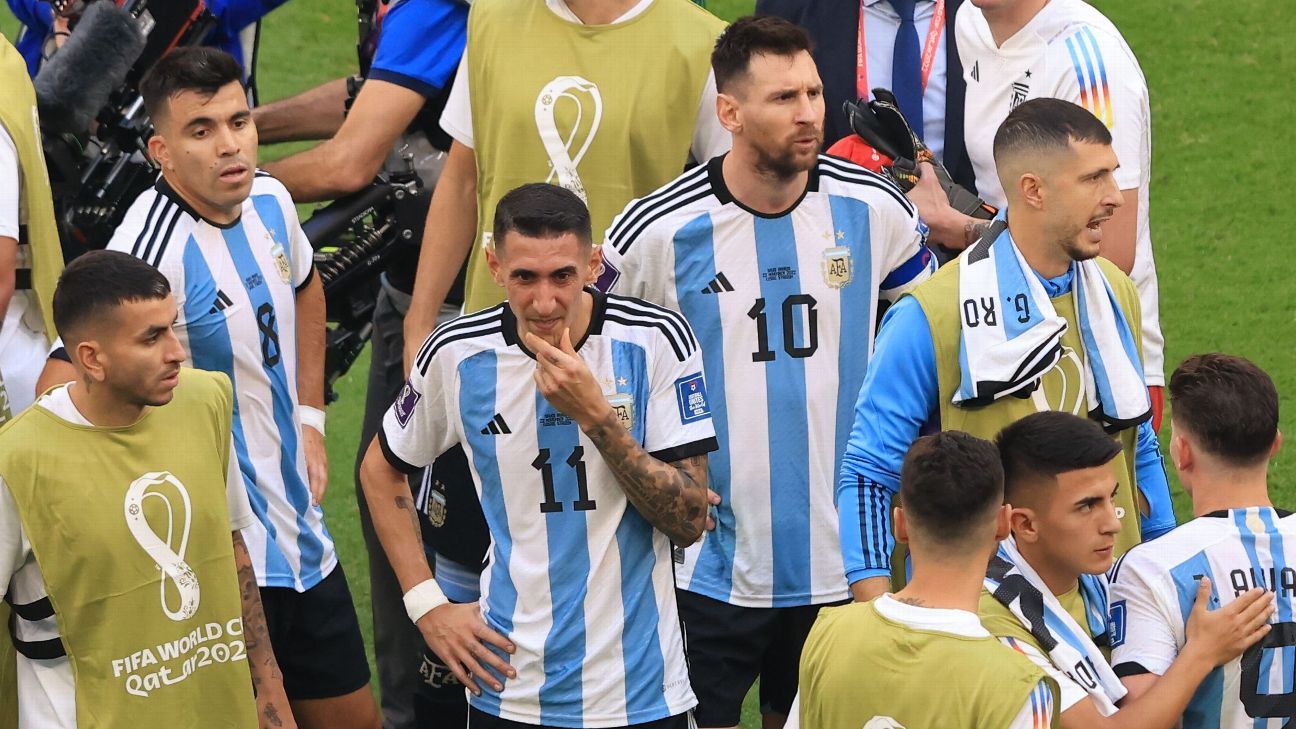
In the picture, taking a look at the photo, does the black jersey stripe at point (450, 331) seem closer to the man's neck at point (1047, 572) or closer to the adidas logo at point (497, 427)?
the adidas logo at point (497, 427)

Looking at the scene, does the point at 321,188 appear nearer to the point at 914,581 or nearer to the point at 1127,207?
the point at 1127,207

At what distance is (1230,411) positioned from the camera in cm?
362

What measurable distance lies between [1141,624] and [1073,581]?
5.9 inches

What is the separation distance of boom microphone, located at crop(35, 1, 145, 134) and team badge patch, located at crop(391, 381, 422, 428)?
5.68 ft

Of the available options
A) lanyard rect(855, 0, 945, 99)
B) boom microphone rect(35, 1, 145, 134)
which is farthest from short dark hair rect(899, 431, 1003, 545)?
boom microphone rect(35, 1, 145, 134)

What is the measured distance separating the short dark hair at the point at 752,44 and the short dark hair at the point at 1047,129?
1.82ft

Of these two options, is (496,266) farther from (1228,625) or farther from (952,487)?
(1228,625)

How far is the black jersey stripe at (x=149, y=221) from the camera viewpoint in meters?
4.25

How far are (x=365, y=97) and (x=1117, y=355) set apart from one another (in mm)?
2276

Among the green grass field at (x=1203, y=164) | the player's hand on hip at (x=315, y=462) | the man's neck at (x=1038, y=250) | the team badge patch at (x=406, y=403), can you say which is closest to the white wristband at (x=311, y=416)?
the player's hand on hip at (x=315, y=462)

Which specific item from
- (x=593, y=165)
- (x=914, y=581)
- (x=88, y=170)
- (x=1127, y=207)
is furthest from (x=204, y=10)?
(x=914, y=581)

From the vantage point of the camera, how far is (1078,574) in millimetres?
3508

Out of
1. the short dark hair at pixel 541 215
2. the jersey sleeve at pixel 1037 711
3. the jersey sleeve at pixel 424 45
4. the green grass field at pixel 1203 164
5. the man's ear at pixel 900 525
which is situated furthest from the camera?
the green grass field at pixel 1203 164

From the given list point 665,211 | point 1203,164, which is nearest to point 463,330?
point 665,211
